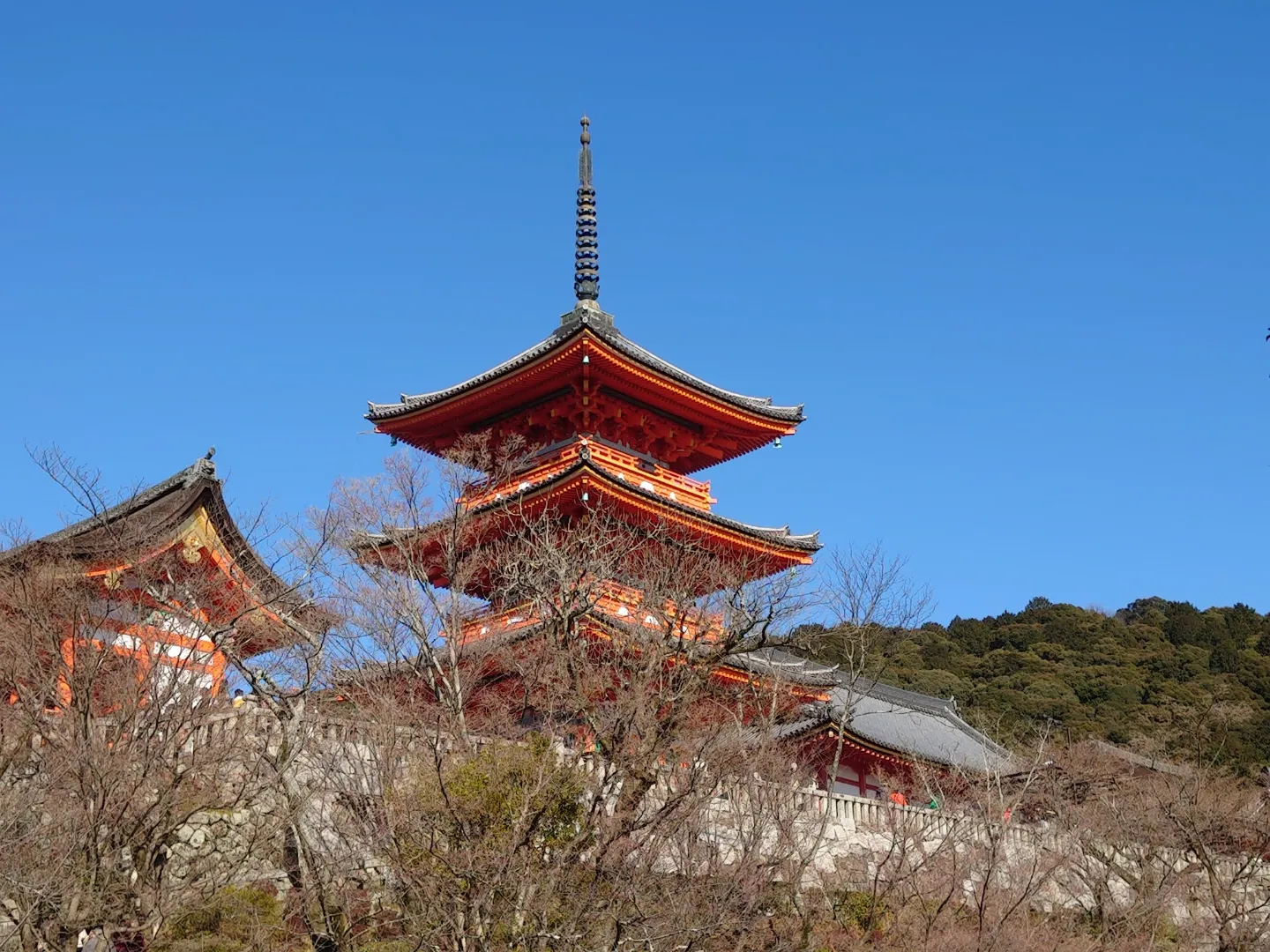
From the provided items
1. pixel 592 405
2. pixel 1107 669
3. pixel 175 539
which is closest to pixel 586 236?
pixel 592 405

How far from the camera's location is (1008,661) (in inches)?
2213

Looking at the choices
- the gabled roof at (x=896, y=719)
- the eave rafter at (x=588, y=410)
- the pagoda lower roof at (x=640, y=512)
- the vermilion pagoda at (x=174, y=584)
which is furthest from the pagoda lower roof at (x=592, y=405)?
the vermilion pagoda at (x=174, y=584)

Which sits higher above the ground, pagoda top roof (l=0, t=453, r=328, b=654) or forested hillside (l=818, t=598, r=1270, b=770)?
forested hillside (l=818, t=598, r=1270, b=770)

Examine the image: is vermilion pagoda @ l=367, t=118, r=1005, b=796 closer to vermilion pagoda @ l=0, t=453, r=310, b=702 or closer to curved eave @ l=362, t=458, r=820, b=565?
curved eave @ l=362, t=458, r=820, b=565

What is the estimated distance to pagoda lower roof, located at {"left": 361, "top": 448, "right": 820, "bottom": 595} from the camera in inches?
973

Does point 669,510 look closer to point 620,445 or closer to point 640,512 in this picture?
point 640,512

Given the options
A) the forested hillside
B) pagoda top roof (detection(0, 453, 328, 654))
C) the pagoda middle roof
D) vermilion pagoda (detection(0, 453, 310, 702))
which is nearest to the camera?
vermilion pagoda (detection(0, 453, 310, 702))

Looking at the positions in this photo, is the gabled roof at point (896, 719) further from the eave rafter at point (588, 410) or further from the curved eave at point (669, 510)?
the eave rafter at point (588, 410)

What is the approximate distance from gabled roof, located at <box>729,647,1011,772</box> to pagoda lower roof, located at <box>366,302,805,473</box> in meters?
4.57

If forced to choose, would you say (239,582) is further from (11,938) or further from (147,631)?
(11,938)

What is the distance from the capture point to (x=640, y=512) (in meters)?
26.1

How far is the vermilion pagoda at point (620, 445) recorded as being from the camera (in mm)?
24875

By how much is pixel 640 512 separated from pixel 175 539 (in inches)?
354

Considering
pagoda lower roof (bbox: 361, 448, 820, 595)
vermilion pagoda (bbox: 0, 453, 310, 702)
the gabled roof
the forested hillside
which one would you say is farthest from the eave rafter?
the forested hillside
